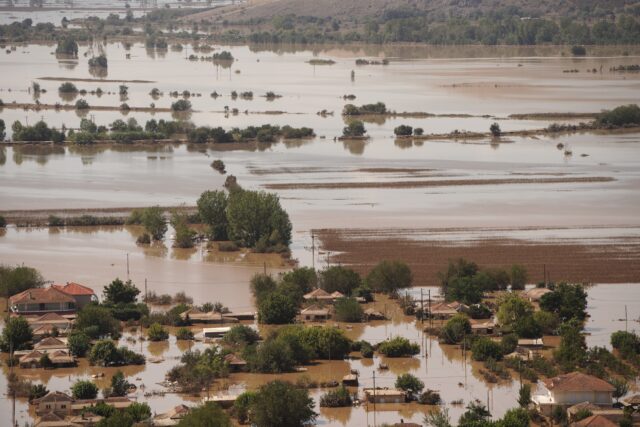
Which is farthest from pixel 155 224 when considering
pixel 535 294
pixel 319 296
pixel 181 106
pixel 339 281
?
pixel 181 106

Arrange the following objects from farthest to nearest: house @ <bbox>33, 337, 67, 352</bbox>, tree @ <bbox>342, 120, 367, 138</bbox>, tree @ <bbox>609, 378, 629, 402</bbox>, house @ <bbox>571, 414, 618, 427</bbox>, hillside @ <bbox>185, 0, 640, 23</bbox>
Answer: hillside @ <bbox>185, 0, 640, 23</bbox>, tree @ <bbox>342, 120, 367, 138</bbox>, house @ <bbox>33, 337, 67, 352</bbox>, tree @ <bbox>609, 378, 629, 402</bbox>, house @ <bbox>571, 414, 618, 427</bbox>

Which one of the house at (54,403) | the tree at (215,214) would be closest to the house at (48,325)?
the house at (54,403)

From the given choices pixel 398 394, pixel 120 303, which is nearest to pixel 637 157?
pixel 120 303

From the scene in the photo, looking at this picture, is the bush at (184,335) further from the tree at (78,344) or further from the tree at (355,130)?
the tree at (355,130)

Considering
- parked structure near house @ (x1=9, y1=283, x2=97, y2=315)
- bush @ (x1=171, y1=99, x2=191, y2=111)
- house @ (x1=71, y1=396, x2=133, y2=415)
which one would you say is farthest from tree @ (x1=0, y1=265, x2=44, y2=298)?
bush @ (x1=171, y1=99, x2=191, y2=111)

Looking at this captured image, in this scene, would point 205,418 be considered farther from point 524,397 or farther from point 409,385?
point 524,397

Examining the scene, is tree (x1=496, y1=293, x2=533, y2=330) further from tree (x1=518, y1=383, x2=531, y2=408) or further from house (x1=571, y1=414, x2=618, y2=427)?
house (x1=571, y1=414, x2=618, y2=427)

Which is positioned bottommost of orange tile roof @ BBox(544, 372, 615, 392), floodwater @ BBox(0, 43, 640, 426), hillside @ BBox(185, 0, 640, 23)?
floodwater @ BBox(0, 43, 640, 426)

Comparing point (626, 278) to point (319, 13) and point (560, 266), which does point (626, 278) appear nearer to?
point (560, 266)
